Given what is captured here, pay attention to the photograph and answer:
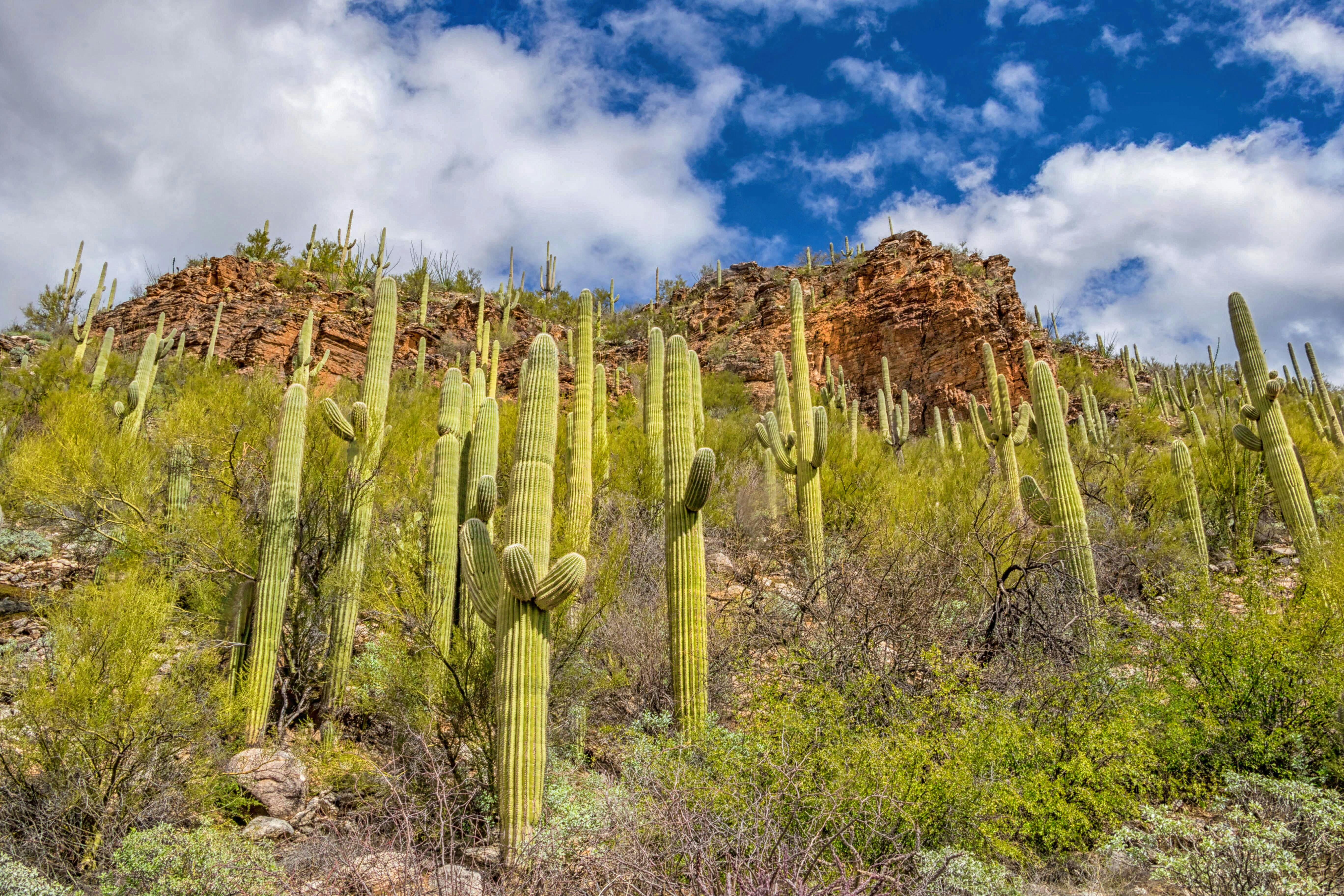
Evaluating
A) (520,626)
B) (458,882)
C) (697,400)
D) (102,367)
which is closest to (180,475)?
(520,626)

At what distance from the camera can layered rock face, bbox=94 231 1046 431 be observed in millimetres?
21797

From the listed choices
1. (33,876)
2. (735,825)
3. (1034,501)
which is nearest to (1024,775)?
(735,825)

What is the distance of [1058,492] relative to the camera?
365 inches

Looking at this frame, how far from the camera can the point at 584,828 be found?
15.8 ft

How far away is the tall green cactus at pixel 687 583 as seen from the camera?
6.18 meters

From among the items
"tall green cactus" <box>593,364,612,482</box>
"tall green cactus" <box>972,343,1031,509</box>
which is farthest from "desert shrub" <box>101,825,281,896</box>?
"tall green cactus" <box>972,343,1031,509</box>

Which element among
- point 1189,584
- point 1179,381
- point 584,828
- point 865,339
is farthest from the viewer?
point 865,339

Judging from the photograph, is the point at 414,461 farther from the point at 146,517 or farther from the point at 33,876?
the point at 33,876

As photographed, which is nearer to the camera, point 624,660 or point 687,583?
point 687,583

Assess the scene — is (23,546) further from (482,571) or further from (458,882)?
(458,882)

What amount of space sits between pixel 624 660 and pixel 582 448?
278cm

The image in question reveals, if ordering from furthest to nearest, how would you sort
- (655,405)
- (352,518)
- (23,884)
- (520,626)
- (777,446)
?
1. (777,446)
2. (655,405)
3. (352,518)
4. (520,626)
5. (23,884)

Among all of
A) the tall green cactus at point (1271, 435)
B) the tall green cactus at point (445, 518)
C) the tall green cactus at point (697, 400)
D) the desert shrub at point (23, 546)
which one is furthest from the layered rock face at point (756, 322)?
the tall green cactus at point (1271, 435)

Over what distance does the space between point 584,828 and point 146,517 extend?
669cm
